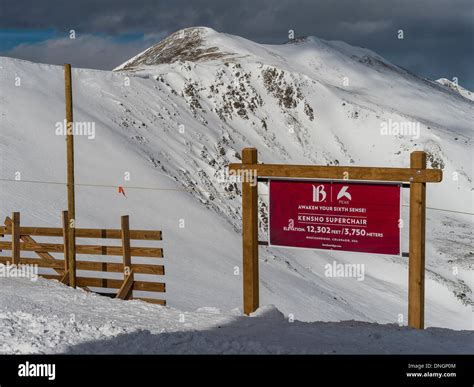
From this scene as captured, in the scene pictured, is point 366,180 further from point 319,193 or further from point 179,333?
point 179,333

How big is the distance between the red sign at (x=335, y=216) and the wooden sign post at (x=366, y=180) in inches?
6.5

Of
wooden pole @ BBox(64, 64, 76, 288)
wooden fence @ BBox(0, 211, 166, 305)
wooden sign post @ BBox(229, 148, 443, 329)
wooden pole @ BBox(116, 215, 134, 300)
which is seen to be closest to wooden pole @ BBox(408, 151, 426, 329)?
wooden sign post @ BBox(229, 148, 443, 329)

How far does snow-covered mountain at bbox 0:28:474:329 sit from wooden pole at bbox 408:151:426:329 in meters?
8.31

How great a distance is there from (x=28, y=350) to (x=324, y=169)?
5056mm

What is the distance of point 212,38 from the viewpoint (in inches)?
3410

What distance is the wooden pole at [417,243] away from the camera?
932 cm

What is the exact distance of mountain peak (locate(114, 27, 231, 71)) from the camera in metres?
79.1

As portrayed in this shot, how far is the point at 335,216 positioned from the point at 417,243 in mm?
1305

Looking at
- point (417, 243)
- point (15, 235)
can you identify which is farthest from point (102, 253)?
point (417, 243)

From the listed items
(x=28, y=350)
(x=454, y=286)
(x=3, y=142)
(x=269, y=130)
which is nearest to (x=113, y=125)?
(x=3, y=142)

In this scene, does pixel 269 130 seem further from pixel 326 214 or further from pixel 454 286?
pixel 326 214

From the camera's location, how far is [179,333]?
8.60 metres

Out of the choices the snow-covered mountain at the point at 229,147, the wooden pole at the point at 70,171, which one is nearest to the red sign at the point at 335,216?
the wooden pole at the point at 70,171

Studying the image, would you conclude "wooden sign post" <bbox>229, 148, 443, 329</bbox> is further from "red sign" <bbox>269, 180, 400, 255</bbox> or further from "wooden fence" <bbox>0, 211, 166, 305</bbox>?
"wooden fence" <bbox>0, 211, 166, 305</bbox>
